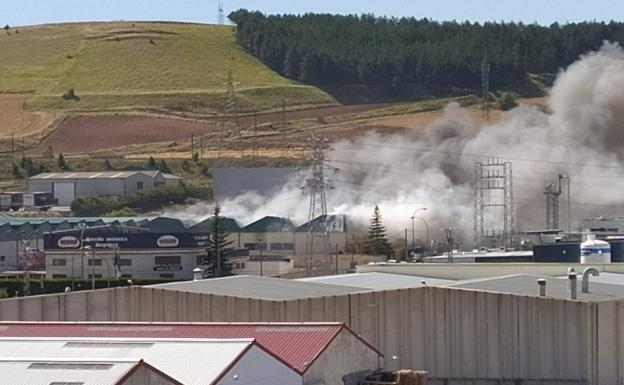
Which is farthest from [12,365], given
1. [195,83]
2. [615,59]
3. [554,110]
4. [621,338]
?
[195,83]

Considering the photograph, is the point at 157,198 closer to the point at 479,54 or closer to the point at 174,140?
the point at 174,140

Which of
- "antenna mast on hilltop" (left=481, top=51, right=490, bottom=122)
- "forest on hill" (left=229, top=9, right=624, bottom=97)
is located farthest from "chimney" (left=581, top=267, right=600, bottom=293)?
"forest on hill" (left=229, top=9, right=624, bottom=97)

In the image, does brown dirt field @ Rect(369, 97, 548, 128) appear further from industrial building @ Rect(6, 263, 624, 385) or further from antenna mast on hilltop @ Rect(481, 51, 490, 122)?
industrial building @ Rect(6, 263, 624, 385)

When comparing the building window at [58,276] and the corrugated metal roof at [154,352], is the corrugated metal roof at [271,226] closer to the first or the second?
the building window at [58,276]

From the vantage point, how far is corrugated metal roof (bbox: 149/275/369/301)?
1759 inches

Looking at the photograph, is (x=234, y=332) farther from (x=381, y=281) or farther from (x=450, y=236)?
(x=450, y=236)

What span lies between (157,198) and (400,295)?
73659mm

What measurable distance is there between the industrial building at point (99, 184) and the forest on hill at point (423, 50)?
44.4 meters

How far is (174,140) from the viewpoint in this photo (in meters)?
143

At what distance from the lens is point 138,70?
16612 centimetres

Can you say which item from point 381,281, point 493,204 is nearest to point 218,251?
point 493,204

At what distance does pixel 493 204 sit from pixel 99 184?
32.4 meters

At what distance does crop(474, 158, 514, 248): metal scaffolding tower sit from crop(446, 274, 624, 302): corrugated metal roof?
41973mm

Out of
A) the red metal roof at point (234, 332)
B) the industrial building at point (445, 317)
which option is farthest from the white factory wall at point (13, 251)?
the red metal roof at point (234, 332)
